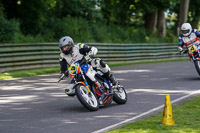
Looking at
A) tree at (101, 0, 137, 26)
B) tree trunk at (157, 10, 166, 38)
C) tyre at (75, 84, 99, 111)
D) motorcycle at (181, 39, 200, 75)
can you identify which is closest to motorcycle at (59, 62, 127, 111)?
tyre at (75, 84, 99, 111)

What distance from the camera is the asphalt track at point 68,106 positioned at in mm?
7961

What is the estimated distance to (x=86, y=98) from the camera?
9328 millimetres

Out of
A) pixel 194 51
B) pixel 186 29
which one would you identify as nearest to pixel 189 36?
pixel 186 29

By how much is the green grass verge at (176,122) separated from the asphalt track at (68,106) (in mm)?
338

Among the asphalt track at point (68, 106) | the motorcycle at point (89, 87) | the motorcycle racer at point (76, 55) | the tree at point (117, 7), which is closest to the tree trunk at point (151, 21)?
the tree at point (117, 7)

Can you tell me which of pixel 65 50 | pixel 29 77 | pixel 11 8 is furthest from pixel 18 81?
pixel 11 8

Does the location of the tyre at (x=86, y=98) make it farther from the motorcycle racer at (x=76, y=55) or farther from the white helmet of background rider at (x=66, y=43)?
the white helmet of background rider at (x=66, y=43)

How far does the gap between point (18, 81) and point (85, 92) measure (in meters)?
6.83

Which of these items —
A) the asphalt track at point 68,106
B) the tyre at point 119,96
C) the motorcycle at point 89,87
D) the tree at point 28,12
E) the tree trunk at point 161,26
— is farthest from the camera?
the tree trunk at point 161,26

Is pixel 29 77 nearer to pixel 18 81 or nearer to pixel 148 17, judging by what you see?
pixel 18 81

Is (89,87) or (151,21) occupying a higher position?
(151,21)

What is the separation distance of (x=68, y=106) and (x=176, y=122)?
309 centimetres

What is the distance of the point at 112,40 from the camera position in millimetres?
30438

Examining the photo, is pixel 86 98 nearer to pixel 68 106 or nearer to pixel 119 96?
pixel 68 106
